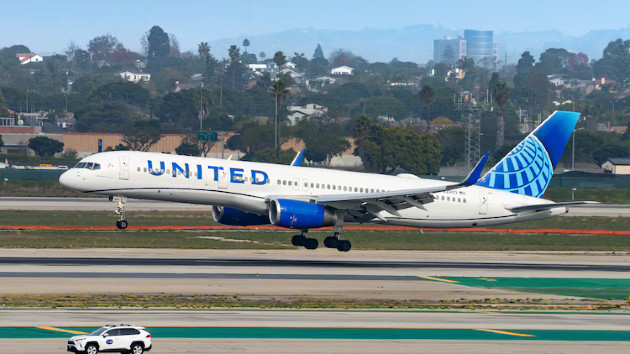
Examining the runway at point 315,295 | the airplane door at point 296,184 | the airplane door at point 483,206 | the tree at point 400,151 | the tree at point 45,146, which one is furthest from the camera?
the tree at point 45,146

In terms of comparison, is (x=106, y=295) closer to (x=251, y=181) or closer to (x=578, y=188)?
(x=251, y=181)

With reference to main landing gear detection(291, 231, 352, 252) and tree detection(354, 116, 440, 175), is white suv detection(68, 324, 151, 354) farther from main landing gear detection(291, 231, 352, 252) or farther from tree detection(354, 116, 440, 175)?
tree detection(354, 116, 440, 175)

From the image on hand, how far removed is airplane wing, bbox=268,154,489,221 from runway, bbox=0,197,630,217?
36725 millimetres

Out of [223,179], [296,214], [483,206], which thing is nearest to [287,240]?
[223,179]

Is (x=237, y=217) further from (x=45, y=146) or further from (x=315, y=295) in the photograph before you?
(x=45, y=146)

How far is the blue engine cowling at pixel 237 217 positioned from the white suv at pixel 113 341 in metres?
27.7

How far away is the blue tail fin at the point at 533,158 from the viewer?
57.9 metres

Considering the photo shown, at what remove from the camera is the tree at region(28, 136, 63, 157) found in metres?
153

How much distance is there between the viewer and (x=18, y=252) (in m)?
50.3

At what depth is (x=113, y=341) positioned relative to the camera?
83.4 feet

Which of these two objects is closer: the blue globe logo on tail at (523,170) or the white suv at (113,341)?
the white suv at (113,341)

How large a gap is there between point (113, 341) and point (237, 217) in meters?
28.6

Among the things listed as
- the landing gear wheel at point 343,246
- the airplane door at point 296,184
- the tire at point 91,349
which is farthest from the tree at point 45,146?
the tire at point 91,349

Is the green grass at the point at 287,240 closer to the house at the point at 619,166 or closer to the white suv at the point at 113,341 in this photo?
the white suv at the point at 113,341
